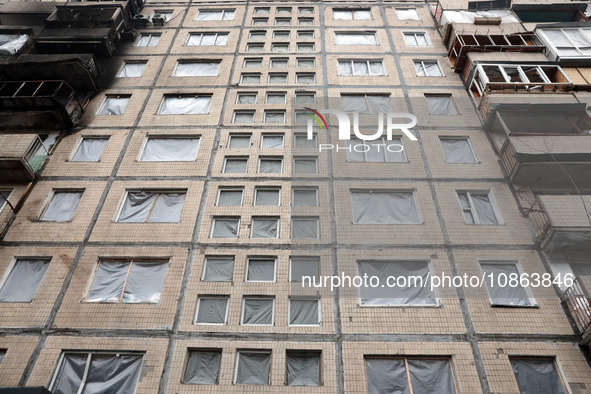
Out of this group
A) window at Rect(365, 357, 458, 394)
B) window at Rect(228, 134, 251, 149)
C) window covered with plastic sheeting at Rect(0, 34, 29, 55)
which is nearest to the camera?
window at Rect(365, 357, 458, 394)

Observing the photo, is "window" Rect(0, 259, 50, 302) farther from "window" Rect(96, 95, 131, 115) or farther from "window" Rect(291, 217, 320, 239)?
"window" Rect(291, 217, 320, 239)

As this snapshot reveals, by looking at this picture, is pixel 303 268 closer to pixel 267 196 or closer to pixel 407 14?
pixel 267 196

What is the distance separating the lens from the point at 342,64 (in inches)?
869

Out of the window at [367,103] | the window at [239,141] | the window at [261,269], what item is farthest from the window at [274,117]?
the window at [261,269]

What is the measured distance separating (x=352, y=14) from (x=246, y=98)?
1210 centimetres

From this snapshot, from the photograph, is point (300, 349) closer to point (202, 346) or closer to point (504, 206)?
point (202, 346)

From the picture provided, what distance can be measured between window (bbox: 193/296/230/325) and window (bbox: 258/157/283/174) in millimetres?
5945

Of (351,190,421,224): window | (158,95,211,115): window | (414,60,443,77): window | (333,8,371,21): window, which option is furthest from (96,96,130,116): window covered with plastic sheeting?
(414,60,443,77): window

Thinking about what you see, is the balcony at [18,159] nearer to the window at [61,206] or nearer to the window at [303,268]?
the window at [61,206]

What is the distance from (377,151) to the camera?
16875mm

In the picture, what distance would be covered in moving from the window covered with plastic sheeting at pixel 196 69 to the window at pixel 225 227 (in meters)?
10.6

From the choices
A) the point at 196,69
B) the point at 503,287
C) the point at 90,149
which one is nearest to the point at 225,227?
the point at 90,149

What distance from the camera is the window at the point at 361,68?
2144 cm

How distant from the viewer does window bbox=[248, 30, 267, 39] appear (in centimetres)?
2438
